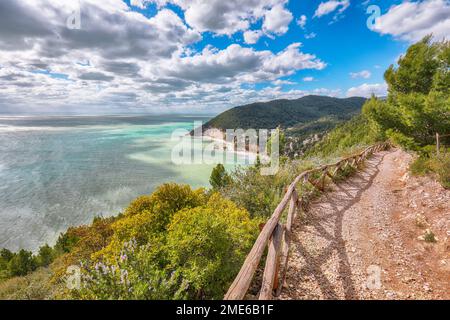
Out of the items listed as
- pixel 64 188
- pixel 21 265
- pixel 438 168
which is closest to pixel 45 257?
pixel 21 265

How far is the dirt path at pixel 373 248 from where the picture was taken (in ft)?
10.6

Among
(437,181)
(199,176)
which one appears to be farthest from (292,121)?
(437,181)

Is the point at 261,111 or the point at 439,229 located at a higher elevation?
the point at 261,111

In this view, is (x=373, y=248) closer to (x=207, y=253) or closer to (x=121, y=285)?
(x=207, y=253)

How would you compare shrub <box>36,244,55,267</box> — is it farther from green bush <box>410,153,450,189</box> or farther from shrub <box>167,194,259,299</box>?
green bush <box>410,153,450,189</box>

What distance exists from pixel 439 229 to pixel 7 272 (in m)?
30.7

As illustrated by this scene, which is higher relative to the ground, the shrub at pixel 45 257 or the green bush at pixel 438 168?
the green bush at pixel 438 168

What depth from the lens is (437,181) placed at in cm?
696

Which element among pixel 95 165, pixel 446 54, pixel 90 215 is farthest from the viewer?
pixel 95 165

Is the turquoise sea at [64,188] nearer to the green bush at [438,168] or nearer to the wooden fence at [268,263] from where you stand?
the wooden fence at [268,263]

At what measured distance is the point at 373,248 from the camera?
14.3 ft

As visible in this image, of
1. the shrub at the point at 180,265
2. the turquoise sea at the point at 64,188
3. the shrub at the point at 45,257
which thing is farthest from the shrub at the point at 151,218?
the turquoise sea at the point at 64,188

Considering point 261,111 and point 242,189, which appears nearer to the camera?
point 242,189
